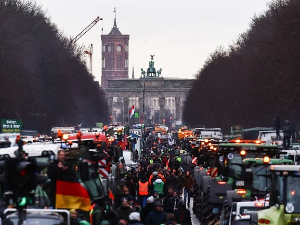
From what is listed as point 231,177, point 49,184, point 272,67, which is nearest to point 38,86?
point 272,67

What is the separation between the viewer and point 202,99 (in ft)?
428

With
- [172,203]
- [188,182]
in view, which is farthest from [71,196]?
[188,182]

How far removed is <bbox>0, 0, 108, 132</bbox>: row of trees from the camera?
69.0 metres

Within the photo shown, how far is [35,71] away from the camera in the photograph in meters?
92.4

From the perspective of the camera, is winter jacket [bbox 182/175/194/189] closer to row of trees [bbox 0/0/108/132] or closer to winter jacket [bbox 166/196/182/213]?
winter jacket [bbox 166/196/182/213]

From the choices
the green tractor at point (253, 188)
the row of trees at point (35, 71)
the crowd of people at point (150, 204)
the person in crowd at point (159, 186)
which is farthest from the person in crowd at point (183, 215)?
the row of trees at point (35, 71)

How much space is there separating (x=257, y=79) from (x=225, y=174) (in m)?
44.1

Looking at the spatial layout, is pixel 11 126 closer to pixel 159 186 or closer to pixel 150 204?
pixel 159 186

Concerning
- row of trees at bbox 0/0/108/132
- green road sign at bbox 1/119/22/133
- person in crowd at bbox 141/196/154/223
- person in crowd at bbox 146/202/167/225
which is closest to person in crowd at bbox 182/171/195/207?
green road sign at bbox 1/119/22/133

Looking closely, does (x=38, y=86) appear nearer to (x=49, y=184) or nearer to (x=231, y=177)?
(x=231, y=177)

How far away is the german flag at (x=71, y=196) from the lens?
19078mm

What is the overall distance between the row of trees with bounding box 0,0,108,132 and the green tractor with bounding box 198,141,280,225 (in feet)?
111

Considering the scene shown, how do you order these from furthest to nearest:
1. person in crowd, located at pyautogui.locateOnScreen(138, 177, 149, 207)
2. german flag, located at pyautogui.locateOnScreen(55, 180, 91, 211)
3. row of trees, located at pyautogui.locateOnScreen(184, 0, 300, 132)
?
row of trees, located at pyautogui.locateOnScreen(184, 0, 300, 132) → person in crowd, located at pyautogui.locateOnScreen(138, 177, 149, 207) → german flag, located at pyautogui.locateOnScreen(55, 180, 91, 211)

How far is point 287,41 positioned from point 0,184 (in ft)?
134
